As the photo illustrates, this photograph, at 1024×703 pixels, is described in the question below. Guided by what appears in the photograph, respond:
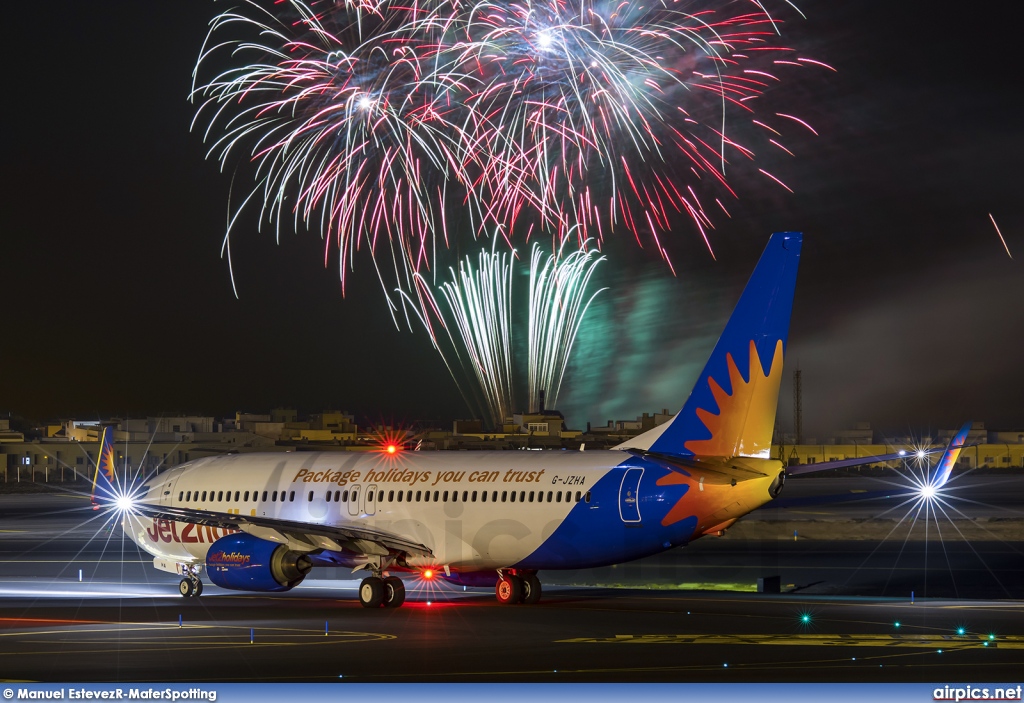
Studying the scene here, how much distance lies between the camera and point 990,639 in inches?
930

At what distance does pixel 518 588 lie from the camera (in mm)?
33719

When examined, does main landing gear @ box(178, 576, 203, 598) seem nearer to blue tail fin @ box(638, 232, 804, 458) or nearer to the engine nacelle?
the engine nacelle

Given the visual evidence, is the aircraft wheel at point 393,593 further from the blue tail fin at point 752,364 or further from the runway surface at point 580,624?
the blue tail fin at point 752,364

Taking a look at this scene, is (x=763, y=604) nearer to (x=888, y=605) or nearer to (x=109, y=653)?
(x=888, y=605)

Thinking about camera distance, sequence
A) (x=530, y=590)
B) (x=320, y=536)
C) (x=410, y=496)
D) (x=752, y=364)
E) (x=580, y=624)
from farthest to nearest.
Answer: (x=410, y=496), (x=320, y=536), (x=530, y=590), (x=752, y=364), (x=580, y=624)

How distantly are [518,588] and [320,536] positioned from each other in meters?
5.03

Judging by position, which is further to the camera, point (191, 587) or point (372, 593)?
point (191, 587)

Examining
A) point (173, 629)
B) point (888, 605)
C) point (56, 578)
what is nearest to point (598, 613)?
point (888, 605)

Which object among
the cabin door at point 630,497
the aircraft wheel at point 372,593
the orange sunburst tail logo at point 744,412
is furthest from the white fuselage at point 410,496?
the orange sunburst tail logo at point 744,412

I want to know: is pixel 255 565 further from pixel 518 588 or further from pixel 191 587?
pixel 518 588

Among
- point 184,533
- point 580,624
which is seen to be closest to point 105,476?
point 184,533

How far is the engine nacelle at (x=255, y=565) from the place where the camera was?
110ft

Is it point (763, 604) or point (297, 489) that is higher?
point (297, 489)

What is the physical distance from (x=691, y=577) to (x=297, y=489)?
1100cm
